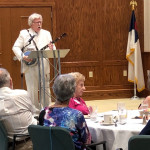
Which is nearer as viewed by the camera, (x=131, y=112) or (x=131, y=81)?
(x=131, y=112)

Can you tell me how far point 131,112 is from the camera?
3.83 metres

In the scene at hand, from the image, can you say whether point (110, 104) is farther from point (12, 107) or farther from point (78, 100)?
point (12, 107)

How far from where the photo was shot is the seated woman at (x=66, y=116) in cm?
291

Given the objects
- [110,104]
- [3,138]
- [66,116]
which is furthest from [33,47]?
[66,116]

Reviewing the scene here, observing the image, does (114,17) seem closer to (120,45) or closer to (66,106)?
(120,45)

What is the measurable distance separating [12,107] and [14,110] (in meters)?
0.03

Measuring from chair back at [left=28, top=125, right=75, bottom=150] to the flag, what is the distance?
20.5 feet

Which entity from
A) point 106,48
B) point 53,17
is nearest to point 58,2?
point 53,17

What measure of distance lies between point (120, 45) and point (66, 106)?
6266mm

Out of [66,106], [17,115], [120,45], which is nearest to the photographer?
[66,106]

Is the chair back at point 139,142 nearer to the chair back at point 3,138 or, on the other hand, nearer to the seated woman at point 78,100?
the chair back at point 3,138

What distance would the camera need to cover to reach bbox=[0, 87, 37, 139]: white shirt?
11.5ft

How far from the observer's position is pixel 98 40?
29.4 ft

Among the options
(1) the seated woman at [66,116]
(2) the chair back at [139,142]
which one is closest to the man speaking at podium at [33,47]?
(1) the seated woman at [66,116]
